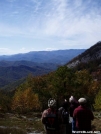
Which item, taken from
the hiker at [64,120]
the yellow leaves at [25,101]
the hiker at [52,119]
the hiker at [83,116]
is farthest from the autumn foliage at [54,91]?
the hiker at [52,119]

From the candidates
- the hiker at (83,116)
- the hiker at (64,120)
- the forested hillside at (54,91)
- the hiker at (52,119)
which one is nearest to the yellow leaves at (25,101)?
the forested hillside at (54,91)

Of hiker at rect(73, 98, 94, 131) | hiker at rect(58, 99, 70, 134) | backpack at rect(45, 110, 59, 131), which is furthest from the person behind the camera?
hiker at rect(58, 99, 70, 134)

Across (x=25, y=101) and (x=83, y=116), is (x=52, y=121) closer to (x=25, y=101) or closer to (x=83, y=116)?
(x=83, y=116)

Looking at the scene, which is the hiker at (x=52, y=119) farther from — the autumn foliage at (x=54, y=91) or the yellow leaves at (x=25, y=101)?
the yellow leaves at (x=25, y=101)

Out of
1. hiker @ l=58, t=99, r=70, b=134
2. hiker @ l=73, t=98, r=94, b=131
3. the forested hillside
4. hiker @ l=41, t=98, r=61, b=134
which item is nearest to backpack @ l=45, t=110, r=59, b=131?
hiker @ l=41, t=98, r=61, b=134

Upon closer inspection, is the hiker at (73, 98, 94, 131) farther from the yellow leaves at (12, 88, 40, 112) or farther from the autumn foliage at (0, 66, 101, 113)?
the yellow leaves at (12, 88, 40, 112)

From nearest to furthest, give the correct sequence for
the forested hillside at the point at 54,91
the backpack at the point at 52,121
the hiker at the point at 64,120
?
the backpack at the point at 52,121 → the hiker at the point at 64,120 → the forested hillside at the point at 54,91

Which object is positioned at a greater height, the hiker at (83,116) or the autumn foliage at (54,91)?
the hiker at (83,116)

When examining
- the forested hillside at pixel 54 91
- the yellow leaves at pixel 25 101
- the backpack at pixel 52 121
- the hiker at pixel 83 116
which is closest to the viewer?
the backpack at pixel 52 121

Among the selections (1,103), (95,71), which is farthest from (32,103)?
(95,71)

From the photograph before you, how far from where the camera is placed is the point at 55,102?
977 cm

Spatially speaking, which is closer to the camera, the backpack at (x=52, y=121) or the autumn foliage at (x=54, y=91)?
the backpack at (x=52, y=121)

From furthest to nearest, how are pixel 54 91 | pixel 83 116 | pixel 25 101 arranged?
pixel 25 101 → pixel 54 91 → pixel 83 116

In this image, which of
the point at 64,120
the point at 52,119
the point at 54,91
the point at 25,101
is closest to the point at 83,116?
the point at 52,119
